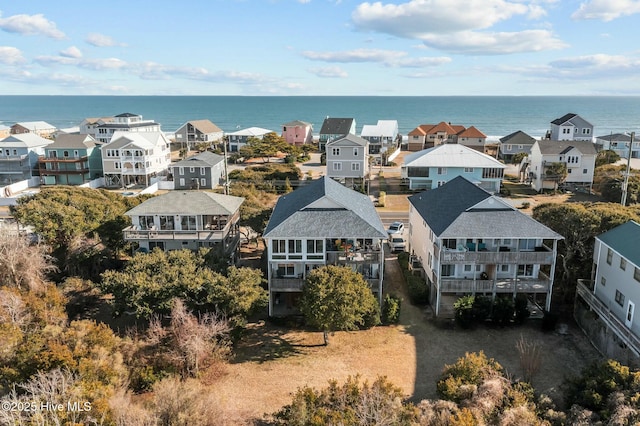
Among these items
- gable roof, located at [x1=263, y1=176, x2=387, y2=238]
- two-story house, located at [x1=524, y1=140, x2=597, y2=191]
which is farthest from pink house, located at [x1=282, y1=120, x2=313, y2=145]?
gable roof, located at [x1=263, y1=176, x2=387, y2=238]

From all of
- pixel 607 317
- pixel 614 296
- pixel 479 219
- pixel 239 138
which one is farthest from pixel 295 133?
pixel 607 317

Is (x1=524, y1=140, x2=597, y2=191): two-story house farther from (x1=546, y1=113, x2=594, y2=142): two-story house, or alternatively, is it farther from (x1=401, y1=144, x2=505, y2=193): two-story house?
(x1=546, y1=113, x2=594, y2=142): two-story house

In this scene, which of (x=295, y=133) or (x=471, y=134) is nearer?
(x=471, y=134)

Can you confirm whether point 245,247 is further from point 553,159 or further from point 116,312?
point 553,159

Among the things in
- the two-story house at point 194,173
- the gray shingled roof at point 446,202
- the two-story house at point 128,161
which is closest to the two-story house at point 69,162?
the two-story house at point 128,161

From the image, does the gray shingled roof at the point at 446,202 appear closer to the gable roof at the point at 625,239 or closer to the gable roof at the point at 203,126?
the gable roof at the point at 625,239

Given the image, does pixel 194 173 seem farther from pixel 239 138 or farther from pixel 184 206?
pixel 239 138

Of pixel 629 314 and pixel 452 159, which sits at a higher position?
pixel 452 159

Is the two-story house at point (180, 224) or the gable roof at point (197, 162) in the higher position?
the gable roof at point (197, 162)
